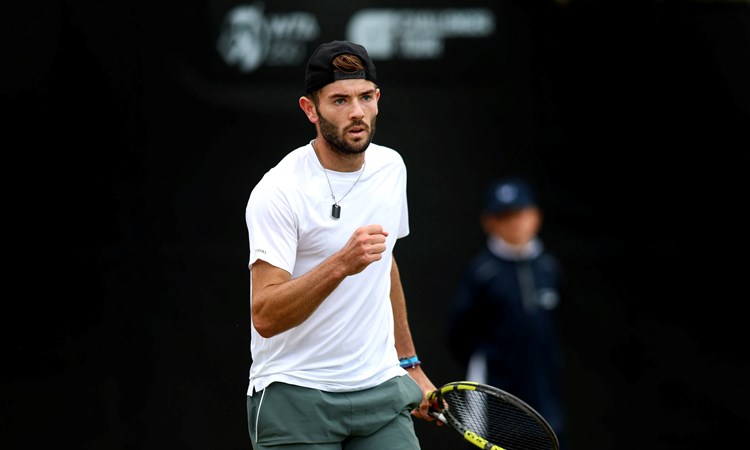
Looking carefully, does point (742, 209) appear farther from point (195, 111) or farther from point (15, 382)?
point (15, 382)

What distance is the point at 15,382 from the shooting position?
16.5 ft

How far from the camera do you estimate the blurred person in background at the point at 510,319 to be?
14.1ft

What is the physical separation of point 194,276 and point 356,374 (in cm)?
168

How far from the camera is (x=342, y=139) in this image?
3393mm

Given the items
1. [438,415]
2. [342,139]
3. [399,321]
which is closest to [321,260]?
[342,139]

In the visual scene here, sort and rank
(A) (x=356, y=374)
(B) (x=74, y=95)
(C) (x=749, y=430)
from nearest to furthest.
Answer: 1. (A) (x=356, y=374)
2. (B) (x=74, y=95)
3. (C) (x=749, y=430)

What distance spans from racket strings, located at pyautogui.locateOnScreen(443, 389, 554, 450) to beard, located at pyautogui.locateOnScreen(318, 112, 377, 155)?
2.31ft

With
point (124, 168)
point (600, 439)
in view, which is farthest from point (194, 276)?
point (600, 439)

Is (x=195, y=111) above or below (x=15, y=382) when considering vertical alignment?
above

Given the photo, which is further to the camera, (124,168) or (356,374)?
(124,168)

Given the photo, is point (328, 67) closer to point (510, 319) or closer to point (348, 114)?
point (348, 114)

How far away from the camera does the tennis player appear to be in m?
3.32

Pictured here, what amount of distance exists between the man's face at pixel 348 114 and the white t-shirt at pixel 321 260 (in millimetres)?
95

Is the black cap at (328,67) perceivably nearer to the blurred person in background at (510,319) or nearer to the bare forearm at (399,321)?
the bare forearm at (399,321)
